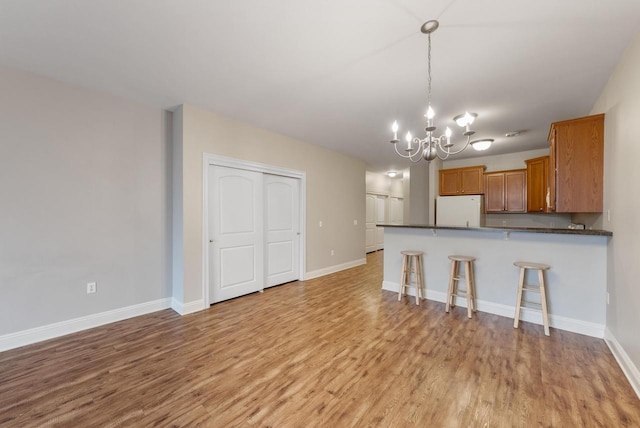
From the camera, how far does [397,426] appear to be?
1547mm

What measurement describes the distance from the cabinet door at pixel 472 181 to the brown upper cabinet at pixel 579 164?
2814 millimetres

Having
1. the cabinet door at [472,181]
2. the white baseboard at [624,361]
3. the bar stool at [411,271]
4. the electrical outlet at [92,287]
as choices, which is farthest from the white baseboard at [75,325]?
the cabinet door at [472,181]

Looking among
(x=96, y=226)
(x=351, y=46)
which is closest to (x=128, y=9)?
(x=351, y=46)

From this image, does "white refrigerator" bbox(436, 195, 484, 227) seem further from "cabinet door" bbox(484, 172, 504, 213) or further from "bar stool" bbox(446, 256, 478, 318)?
"bar stool" bbox(446, 256, 478, 318)

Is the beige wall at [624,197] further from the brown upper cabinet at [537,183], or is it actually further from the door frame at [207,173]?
the door frame at [207,173]

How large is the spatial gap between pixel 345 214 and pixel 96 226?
4.28 m

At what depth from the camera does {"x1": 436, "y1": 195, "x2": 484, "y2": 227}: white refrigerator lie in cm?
546

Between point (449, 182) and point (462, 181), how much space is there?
A: 0.27 metres

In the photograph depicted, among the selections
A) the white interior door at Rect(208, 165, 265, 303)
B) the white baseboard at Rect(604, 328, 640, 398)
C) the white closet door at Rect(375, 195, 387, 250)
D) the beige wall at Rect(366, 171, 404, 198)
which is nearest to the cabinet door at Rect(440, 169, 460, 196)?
the beige wall at Rect(366, 171, 404, 198)

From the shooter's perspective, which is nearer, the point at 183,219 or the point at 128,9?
the point at 128,9

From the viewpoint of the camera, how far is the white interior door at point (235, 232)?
3.66 metres

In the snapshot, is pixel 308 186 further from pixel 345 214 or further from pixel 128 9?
pixel 128 9

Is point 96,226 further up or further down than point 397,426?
further up

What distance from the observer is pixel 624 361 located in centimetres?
210
